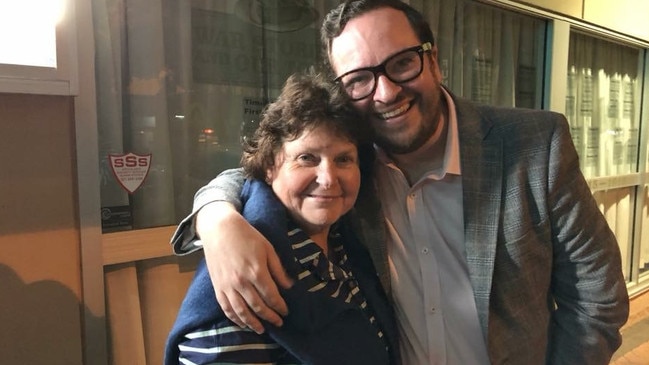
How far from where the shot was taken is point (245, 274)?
86cm

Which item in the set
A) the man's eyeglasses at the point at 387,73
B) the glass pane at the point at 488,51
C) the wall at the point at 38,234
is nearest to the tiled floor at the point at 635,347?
the glass pane at the point at 488,51

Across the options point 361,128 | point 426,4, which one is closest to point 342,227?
point 361,128

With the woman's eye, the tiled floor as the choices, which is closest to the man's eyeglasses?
the woman's eye

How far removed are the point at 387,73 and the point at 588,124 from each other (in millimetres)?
2986

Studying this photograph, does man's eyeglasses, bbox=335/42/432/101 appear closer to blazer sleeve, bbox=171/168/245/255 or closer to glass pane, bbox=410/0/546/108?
blazer sleeve, bbox=171/168/245/255

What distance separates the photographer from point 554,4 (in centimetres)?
287

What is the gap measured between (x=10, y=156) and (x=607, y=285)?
4.57 feet

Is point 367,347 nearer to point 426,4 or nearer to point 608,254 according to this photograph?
point 608,254

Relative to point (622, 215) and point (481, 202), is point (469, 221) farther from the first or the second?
point (622, 215)

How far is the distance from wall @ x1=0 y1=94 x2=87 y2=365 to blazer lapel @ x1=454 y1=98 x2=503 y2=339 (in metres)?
1.01

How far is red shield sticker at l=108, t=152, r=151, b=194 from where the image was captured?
1.56 meters

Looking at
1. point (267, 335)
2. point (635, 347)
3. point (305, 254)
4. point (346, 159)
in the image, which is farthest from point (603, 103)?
point (267, 335)

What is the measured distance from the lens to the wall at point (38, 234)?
1.31 m

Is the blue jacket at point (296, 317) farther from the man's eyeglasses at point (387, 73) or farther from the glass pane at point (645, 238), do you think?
the glass pane at point (645, 238)
